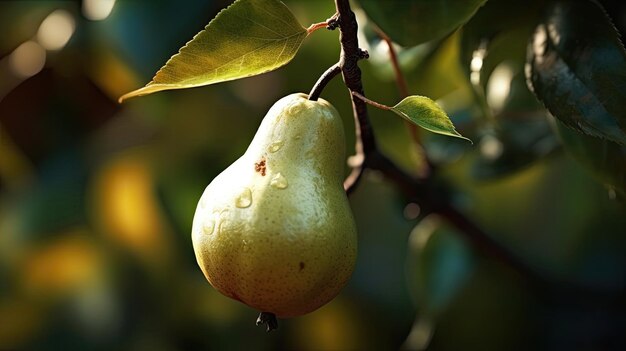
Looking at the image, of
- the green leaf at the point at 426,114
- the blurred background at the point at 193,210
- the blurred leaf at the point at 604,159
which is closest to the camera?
the green leaf at the point at 426,114

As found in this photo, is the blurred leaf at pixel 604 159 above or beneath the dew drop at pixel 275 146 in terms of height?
beneath

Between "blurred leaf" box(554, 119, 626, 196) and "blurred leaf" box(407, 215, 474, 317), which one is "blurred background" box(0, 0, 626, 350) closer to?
"blurred leaf" box(407, 215, 474, 317)

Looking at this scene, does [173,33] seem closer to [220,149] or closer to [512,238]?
[220,149]

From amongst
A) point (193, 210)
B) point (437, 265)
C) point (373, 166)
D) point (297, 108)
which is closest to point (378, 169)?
point (373, 166)

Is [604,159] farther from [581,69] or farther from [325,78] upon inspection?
[325,78]

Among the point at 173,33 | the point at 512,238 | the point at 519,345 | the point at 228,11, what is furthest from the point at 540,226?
the point at 228,11

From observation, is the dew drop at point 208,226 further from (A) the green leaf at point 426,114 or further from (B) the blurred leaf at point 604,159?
(B) the blurred leaf at point 604,159

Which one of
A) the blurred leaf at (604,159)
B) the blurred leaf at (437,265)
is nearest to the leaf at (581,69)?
the blurred leaf at (604,159)
